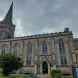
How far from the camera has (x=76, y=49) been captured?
1553 inches

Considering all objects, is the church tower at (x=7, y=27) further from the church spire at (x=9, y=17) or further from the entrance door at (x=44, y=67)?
the entrance door at (x=44, y=67)

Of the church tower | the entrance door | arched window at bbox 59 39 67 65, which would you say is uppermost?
the church tower

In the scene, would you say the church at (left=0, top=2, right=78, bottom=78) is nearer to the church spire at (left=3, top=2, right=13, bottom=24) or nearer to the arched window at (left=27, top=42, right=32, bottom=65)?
the arched window at (left=27, top=42, right=32, bottom=65)

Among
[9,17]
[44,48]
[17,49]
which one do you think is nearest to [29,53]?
[17,49]

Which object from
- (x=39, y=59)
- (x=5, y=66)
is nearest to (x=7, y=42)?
(x=39, y=59)

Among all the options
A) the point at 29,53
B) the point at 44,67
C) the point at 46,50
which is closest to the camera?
the point at 44,67

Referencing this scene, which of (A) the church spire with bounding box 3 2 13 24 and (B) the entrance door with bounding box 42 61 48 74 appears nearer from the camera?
(B) the entrance door with bounding box 42 61 48 74

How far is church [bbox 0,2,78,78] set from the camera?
3878cm

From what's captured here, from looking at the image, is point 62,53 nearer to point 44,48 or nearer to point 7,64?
point 44,48

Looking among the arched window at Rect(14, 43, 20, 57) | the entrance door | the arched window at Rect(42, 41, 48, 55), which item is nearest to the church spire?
the arched window at Rect(14, 43, 20, 57)

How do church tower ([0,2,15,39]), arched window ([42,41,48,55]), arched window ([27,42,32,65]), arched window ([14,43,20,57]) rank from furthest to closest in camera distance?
church tower ([0,2,15,39])
arched window ([14,43,20,57])
arched window ([27,42,32,65])
arched window ([42,41,48,55])

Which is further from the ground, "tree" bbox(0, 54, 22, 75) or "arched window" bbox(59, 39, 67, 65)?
"arched window" bbox(59, 39, 67, 65)

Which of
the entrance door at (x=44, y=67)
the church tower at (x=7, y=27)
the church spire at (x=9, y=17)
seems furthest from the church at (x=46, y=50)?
the church spire at (x=9, y=17)

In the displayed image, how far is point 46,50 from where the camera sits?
134 ft
